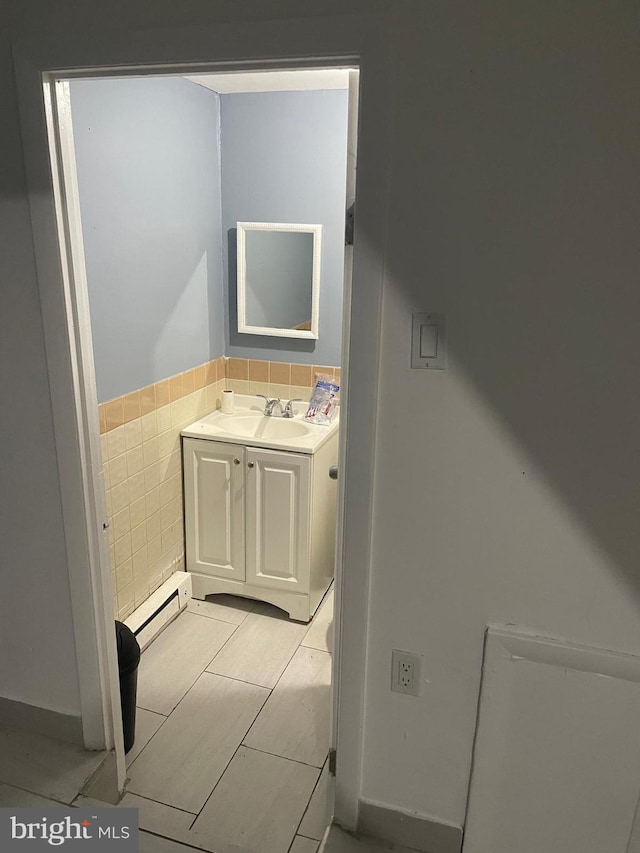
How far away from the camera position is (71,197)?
5.46ft

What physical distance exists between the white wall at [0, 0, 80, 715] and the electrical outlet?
39.4 inches

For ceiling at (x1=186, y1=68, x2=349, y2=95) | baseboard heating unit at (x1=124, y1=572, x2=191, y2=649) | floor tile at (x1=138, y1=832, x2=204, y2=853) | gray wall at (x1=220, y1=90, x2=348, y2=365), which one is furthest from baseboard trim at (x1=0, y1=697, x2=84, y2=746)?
ceiling at (x1=186, y1=68, x2=349, y2=95)

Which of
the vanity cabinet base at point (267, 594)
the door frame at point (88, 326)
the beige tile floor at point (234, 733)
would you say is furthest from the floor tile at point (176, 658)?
the door frame at point (88, 326)

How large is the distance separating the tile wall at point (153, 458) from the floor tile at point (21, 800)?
0.65 m

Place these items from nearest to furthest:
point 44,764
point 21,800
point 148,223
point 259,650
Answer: point 21,800 → point 44,764 → point 148,223 → point 259,650

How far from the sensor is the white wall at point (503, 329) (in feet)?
4.16

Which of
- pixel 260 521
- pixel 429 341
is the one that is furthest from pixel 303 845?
pixel 429 341

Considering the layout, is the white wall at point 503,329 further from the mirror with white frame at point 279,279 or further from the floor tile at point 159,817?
the mirror with white frame at point 279,279

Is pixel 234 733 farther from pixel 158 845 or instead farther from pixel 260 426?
pixel 260 426

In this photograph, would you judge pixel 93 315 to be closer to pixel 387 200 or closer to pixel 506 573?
pixel 387 200

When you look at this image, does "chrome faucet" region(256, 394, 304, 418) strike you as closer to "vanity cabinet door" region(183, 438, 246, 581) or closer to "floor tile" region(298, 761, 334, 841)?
"vanity cabinet door" region(183, 438, 246, 581)

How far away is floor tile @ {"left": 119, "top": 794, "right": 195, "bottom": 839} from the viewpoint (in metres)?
1.85

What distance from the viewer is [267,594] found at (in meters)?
2.97

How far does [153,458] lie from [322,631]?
107 cm
